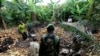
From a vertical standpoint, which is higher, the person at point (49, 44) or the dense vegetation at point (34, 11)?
the dense vegetation at point (34, 11)

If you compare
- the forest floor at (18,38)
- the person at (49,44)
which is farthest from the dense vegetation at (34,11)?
the person at (49,44)

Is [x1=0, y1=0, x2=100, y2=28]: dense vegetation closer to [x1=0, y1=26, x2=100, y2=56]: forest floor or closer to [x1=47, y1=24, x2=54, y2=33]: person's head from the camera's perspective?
[x1=0, y1=26, x2=100, y2=56]: forest floor

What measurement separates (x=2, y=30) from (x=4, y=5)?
93 centimetres

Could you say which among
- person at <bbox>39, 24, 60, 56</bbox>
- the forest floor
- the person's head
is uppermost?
the person's head

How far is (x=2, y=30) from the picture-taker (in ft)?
29.1

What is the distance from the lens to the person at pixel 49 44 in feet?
15.0

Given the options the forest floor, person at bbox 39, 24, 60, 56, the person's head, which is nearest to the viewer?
the person's head

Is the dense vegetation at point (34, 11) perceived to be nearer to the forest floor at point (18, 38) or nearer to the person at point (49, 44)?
the forest floor at point (18, 38)

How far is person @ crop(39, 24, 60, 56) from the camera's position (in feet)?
15.0

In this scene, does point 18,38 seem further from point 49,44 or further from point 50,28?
point 50,28

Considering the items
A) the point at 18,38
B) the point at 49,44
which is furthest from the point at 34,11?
the point at 49,44

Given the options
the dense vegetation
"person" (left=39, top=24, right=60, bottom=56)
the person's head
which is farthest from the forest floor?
the person's head

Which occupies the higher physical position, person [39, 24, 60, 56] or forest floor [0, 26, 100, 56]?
person [39, 24, 60, 56]

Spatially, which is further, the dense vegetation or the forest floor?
the dense vegetation
